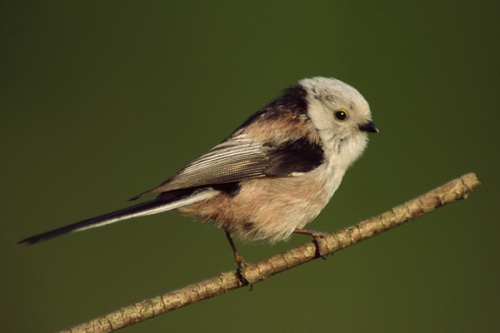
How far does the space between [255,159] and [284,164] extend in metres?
0.11

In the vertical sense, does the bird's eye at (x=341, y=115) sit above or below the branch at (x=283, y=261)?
→ above

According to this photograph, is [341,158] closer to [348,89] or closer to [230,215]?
[348,89]

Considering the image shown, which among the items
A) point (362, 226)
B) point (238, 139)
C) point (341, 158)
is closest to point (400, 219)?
point (362, 226)

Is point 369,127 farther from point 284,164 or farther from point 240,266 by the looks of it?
point 240,266

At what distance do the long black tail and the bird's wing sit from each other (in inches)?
7.3

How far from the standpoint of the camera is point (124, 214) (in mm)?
1630

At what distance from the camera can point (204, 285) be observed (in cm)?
148

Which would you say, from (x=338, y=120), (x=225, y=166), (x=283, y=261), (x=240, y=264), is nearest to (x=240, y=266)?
(x=240, y=264)

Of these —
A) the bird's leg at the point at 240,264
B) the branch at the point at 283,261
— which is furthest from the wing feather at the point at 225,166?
the branch at the point at 283,261

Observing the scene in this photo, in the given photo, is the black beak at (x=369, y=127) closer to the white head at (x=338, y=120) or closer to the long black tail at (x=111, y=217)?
the white head at (x=338, y=120)

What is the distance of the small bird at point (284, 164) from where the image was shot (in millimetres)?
1941

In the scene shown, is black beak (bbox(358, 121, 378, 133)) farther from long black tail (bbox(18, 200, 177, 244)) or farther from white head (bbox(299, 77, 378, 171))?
long black tail (bbox(18, 200, 177, 244))

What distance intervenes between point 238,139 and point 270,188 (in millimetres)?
221

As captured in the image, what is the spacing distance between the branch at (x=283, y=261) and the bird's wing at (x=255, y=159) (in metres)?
0.41
